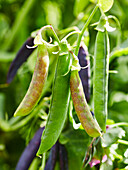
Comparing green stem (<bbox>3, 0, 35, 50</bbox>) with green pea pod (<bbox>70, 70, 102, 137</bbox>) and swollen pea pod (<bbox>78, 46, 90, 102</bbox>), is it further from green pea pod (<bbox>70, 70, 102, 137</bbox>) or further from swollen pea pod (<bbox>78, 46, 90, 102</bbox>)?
green pea pod (<bbox>70, 70, 102, 137</bbox>)

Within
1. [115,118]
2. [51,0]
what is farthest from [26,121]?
[51,0]

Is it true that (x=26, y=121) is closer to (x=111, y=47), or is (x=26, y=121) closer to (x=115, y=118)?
(x=115, y=118)

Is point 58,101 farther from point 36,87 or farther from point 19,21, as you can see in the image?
point 19,21

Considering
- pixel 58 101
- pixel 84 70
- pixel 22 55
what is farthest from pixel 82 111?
pixel 22 55

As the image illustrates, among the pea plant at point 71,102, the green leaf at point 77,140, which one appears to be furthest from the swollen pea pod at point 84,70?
the green leaf at point 77,140

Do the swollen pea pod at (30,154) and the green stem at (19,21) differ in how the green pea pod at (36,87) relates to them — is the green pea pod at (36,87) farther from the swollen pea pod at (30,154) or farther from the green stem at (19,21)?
the green stem at (19,21)


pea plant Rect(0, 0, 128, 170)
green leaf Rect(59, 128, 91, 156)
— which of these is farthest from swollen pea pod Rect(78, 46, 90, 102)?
green leaf Rect(59, 128, 91, 156)

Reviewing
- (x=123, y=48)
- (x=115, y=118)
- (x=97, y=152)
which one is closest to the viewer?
(x=97, y=152)
